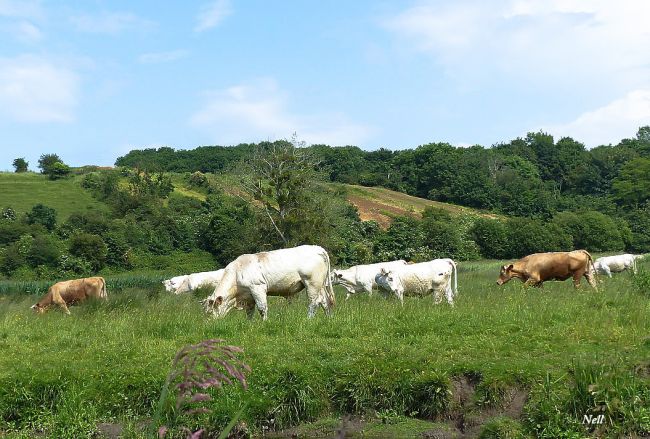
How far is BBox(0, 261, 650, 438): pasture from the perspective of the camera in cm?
909

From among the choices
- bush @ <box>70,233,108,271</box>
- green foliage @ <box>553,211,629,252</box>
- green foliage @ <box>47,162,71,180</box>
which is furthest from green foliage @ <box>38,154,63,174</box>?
green foliage @ <box>553,211,629,252</box>

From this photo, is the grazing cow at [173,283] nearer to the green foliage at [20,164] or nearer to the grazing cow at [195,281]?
the grazing cow at [195,281]

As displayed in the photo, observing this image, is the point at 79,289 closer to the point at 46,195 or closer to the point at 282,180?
the point at 282,180

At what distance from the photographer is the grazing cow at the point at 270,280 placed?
16281mm

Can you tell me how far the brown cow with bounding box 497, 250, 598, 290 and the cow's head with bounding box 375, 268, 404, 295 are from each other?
3828 millimetres

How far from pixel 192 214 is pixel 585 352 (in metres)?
79.2

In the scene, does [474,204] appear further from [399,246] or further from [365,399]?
[365,399]

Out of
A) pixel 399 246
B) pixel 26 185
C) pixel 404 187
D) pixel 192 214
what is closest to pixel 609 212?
pixel 404 187

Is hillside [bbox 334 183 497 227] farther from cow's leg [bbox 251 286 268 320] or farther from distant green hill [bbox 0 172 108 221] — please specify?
cow's leg [bbox 251 286 268 320]

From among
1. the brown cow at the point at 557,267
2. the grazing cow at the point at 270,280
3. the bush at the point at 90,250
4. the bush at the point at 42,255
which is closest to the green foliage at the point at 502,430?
the grazing cow at the point at 270,280

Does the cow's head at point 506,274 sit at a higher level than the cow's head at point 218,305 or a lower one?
lower

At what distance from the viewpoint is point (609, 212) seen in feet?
375

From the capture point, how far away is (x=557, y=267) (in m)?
21.9

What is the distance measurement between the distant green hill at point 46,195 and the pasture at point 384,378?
74.5 m
